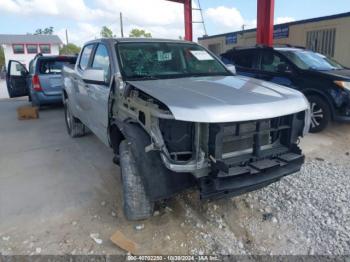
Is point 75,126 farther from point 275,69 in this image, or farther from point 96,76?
point 275,69

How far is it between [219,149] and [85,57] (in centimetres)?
311

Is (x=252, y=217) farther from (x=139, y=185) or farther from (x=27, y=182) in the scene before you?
(x=27, y=182)

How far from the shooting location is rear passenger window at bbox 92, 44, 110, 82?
3454mm

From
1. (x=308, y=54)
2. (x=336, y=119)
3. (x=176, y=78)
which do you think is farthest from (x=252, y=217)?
(x=308, y=54)

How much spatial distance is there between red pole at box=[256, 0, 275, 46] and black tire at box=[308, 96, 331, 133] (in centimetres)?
295

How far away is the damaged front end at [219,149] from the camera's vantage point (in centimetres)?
231

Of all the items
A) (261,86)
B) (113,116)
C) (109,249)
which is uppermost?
(261,86)

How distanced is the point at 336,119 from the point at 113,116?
162 inches

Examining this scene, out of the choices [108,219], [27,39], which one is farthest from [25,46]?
[108,219]

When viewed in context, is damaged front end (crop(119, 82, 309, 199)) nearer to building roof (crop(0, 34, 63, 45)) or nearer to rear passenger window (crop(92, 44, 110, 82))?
rear passenger window (crop(92, 44, 110, 82))

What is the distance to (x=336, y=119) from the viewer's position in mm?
5316

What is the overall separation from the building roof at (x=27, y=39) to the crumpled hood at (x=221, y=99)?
49.7 metres

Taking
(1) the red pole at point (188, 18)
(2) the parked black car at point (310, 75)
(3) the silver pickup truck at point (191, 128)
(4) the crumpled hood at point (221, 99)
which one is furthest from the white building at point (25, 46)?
(4) the crumpled hood at point (221, 99)

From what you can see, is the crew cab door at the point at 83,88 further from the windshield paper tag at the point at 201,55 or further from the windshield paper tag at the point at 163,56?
the windshield paper tag at the point at 201,55
